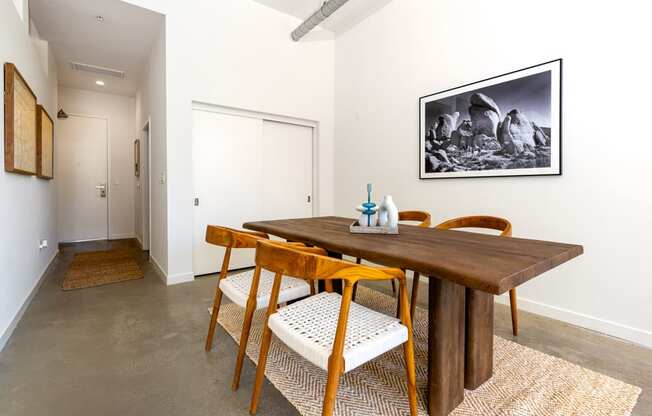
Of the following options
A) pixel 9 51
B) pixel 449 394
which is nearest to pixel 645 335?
pixel 449 394

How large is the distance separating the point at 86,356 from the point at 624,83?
147 inches

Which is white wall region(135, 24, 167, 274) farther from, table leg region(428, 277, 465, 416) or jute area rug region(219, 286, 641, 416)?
table leg region(428, 277, 465, 416)

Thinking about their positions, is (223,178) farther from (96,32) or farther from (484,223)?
(484,223)

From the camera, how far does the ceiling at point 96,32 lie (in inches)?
122

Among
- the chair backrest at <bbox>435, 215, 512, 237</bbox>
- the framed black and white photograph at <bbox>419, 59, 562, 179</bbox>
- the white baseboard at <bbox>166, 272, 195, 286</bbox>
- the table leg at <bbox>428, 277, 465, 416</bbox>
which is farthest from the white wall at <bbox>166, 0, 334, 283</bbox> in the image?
the table leg at <bbox>428, 277, 465, 416</bbox>

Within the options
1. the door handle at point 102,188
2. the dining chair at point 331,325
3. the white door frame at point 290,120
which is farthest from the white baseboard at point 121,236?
the dining chair at point 331,325

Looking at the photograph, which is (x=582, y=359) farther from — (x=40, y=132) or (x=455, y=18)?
(x=40, y=132)

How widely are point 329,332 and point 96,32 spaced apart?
438 centimetres

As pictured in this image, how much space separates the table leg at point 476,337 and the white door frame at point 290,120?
299cm

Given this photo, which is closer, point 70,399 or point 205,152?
point 70,399

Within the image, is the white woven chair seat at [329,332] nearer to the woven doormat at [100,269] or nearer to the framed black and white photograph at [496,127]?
the framed black and white photograph at [496,127]

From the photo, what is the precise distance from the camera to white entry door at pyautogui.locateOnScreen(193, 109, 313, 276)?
3463 millimetres

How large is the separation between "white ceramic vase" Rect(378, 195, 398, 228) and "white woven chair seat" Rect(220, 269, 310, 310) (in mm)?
590

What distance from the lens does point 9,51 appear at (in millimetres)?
2143
